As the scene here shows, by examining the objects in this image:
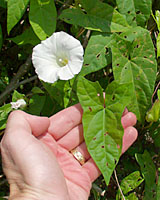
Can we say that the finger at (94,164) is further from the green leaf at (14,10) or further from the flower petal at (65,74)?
the green leaf at (14,10)

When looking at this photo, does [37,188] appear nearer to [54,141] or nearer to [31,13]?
[54,141]

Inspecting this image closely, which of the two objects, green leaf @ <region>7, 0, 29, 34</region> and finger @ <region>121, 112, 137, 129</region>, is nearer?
Answer: green leaf @ <region>7, 0, 29, 34</region>

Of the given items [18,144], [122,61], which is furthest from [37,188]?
[122,61]

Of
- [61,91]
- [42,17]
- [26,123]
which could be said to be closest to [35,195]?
[26,123]

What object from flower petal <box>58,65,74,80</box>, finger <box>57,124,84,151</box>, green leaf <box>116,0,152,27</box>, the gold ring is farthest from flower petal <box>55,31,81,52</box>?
the gold ring

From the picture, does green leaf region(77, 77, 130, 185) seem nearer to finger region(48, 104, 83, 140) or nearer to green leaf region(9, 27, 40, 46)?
finger region(48, 104, 83, 140)

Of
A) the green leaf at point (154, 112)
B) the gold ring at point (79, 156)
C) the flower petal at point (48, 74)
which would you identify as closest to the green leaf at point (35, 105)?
the flower petal at point (48, 74)
